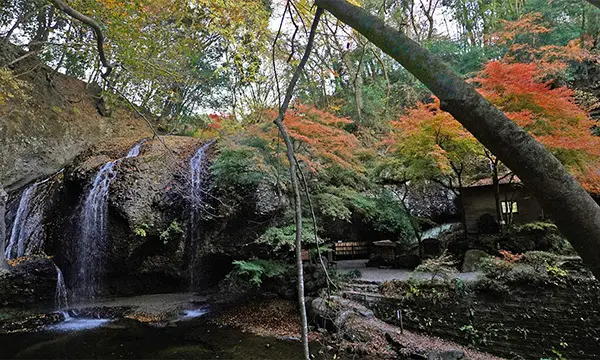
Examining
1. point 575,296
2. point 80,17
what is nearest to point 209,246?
point 80,17

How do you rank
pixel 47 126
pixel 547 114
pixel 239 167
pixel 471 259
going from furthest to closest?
pixel 47 126
pixel 471 259
pixel 239 167
pixel 547 114

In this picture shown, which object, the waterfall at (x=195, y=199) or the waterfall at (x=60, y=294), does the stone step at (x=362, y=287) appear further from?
the waterfall at (x=60, y=294)

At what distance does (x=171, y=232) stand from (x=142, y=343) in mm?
3920

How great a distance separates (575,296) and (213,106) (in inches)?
616

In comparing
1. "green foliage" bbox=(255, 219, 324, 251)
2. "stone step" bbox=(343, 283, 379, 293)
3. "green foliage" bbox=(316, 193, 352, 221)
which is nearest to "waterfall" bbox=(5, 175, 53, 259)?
"green foliage" bbox=(255, 219, 324, 251)

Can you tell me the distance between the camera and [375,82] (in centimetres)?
1628

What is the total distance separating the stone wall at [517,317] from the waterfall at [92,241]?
29.5 ft

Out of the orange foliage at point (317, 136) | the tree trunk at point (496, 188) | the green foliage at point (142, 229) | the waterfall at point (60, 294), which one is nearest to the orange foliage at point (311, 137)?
the orange foliage at point (317, 136)

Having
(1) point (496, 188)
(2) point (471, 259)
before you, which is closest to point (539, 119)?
(1) point (496, 188)

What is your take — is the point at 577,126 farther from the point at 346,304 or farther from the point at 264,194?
the point at 264,194

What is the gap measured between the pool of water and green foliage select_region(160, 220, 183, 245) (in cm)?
258

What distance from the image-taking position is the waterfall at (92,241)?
10.1 meters

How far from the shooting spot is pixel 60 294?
943cm

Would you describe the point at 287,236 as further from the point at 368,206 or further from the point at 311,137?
the point at 368,206
